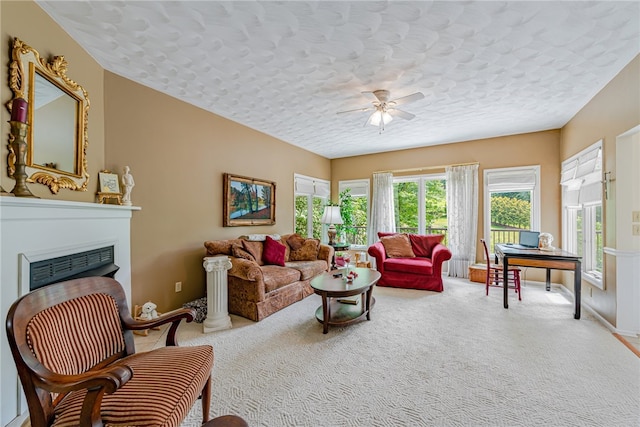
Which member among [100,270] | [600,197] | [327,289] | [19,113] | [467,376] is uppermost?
[19,113]

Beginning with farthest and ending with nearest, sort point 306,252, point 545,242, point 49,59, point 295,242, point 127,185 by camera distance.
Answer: point 295,242, point 306,252, point 545,242, point 127,185, point 49,59

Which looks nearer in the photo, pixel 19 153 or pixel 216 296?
pixel 19 153

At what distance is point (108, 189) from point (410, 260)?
429 cm

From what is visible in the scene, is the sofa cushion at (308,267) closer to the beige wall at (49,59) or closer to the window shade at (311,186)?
the window shade at (311,186)

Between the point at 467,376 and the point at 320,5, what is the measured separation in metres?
2.95

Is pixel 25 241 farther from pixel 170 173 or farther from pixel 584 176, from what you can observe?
pixel 584 176

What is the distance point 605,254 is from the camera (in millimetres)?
3008

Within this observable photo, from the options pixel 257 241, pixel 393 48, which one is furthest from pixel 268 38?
pixel 257 241

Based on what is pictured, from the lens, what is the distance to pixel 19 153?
1.64m

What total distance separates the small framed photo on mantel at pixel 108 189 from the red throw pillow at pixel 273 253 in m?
1.96

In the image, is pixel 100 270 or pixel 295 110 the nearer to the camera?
pixel 100 270

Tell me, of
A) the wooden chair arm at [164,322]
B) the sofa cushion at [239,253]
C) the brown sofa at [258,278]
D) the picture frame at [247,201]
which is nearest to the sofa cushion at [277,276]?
the brown sofa at [258,278]

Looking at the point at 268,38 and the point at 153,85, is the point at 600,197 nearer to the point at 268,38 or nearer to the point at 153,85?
the point at 268,38

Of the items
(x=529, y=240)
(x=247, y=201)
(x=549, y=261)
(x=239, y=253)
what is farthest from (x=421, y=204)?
(x=239, y=253)
